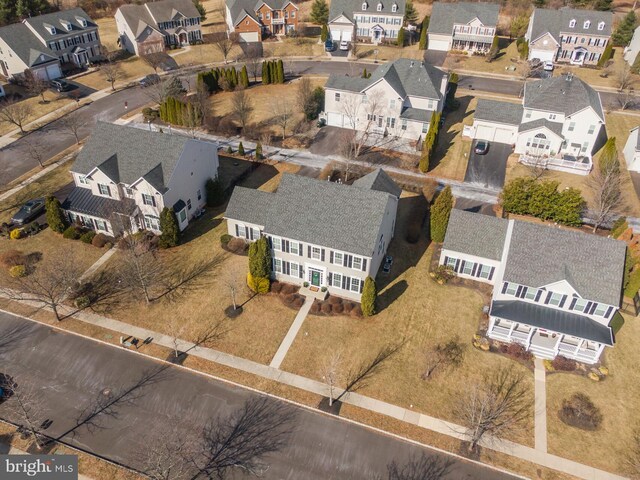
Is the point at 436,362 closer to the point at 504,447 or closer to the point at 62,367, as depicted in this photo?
the point at 504,447

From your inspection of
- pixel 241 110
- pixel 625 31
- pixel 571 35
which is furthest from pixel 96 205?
pixel 625 31

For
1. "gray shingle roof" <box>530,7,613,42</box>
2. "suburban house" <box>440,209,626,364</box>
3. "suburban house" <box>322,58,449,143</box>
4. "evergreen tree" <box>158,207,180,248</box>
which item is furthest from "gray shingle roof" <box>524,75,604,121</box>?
"evergreen tree" <box>158,207,180,248</box>

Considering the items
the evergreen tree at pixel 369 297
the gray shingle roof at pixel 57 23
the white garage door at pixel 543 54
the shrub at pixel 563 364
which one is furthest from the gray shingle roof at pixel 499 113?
the gray shingle roof at pixel 57 23

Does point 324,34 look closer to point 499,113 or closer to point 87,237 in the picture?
point 499,113

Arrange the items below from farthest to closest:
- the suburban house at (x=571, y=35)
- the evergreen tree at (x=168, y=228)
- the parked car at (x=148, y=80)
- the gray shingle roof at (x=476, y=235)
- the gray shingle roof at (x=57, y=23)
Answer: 1. the suburban house at (x=571, y=35)
2. the gray shingle roof at (x=57, y=23)
3. the parked car at (x=148, y=80)
4. the evergreen tree at (x=168, y=228)
5. the gray shingle roof at (x=476, y=235)

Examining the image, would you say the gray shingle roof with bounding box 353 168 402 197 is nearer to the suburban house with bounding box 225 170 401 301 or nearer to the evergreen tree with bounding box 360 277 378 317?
the suburban house with bounding box 225 170 401 301

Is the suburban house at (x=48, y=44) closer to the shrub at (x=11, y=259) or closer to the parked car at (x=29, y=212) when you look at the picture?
the parked car at (x=29, y=212)
